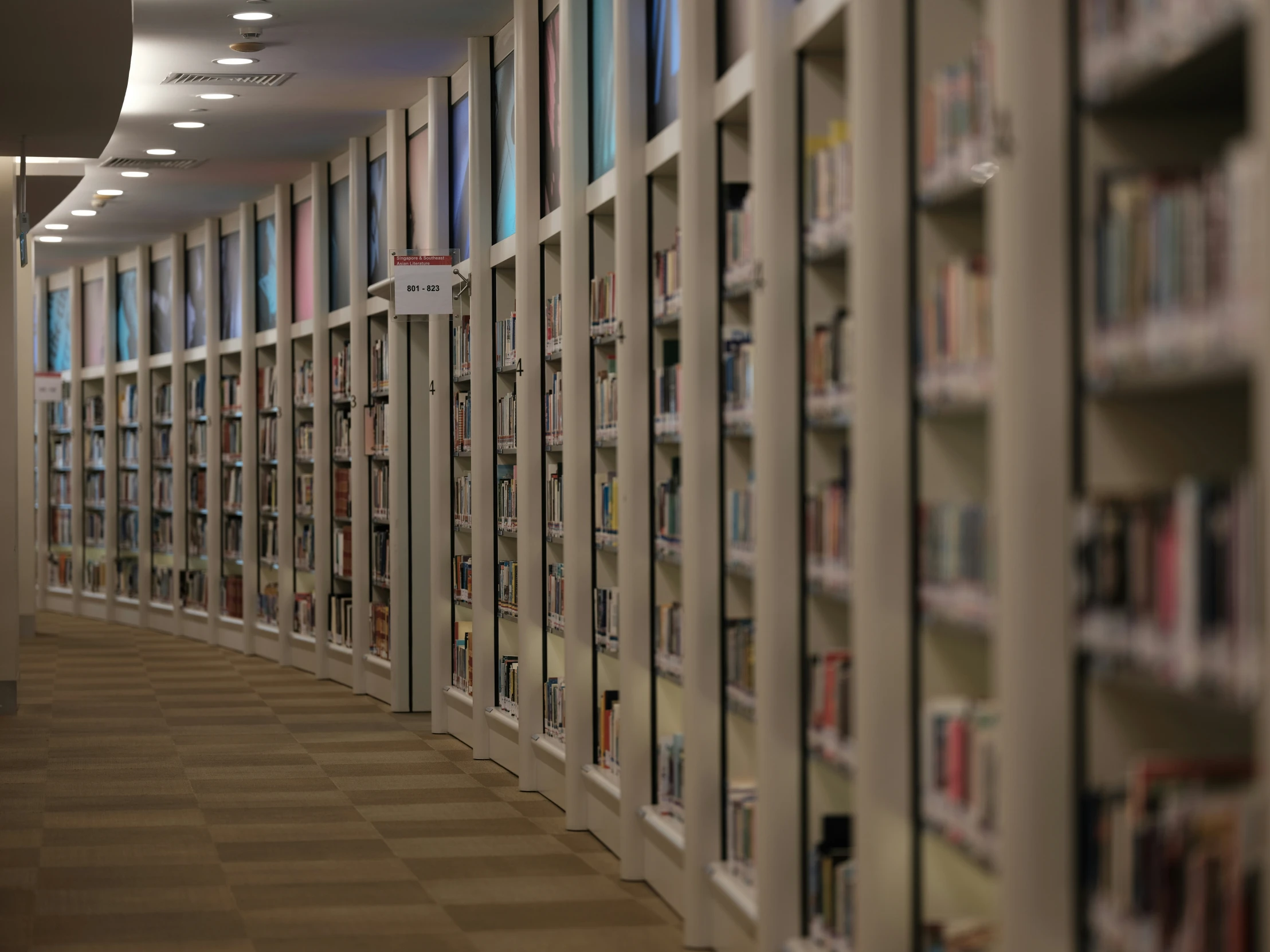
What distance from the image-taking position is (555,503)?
7797mm

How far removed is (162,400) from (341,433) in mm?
5202

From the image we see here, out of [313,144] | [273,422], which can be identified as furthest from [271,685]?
[313,144]

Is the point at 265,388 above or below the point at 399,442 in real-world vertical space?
above

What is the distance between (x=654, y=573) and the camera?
6324mm

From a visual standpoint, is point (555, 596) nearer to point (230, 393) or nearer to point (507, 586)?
point (507, 586)

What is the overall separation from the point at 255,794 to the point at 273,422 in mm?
6662

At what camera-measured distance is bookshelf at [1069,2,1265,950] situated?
2447 mm

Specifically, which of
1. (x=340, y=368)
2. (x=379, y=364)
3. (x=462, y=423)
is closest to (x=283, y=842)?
(x=462, y=423)

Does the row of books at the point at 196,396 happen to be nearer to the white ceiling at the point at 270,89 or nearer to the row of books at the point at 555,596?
the white ceiling at the point at 270,89

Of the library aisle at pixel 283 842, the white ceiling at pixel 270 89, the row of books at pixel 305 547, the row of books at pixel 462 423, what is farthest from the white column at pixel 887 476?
the row of books at pixel 305 547

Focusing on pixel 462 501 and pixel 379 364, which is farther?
pixel 379 364

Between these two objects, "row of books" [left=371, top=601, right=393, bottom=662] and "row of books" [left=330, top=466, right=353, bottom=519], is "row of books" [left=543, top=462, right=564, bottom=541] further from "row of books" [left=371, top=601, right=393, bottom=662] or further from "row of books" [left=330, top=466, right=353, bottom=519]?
"row of books" [left=330, top=466, right=353, bottom=519]

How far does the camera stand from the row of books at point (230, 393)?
50.6 ft

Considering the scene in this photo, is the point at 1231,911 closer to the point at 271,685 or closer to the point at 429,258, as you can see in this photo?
the point at 429,258
